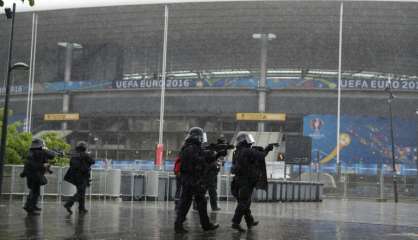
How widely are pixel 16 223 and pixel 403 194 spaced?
38174 mm

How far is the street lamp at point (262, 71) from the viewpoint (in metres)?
52.0

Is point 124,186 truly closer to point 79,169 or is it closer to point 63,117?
point 79,169

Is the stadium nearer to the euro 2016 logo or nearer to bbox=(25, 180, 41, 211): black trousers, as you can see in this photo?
the euro 2016 logo

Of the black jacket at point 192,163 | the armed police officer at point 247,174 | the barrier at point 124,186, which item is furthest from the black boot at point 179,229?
the barrier at point 124,186

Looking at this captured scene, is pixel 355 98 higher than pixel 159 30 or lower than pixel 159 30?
lower

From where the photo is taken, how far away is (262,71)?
5369 cm

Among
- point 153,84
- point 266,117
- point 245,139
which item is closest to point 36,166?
point 245,139

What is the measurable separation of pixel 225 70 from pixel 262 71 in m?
4.49

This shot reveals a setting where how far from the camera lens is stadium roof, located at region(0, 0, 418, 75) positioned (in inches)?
1943

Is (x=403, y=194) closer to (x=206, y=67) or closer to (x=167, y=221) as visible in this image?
(x=206, y=67)

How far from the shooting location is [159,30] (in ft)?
174

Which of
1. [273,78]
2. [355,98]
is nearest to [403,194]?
[355,98]

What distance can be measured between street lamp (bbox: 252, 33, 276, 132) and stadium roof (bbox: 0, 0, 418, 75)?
2.19 feet

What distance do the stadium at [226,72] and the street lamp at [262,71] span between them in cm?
11
